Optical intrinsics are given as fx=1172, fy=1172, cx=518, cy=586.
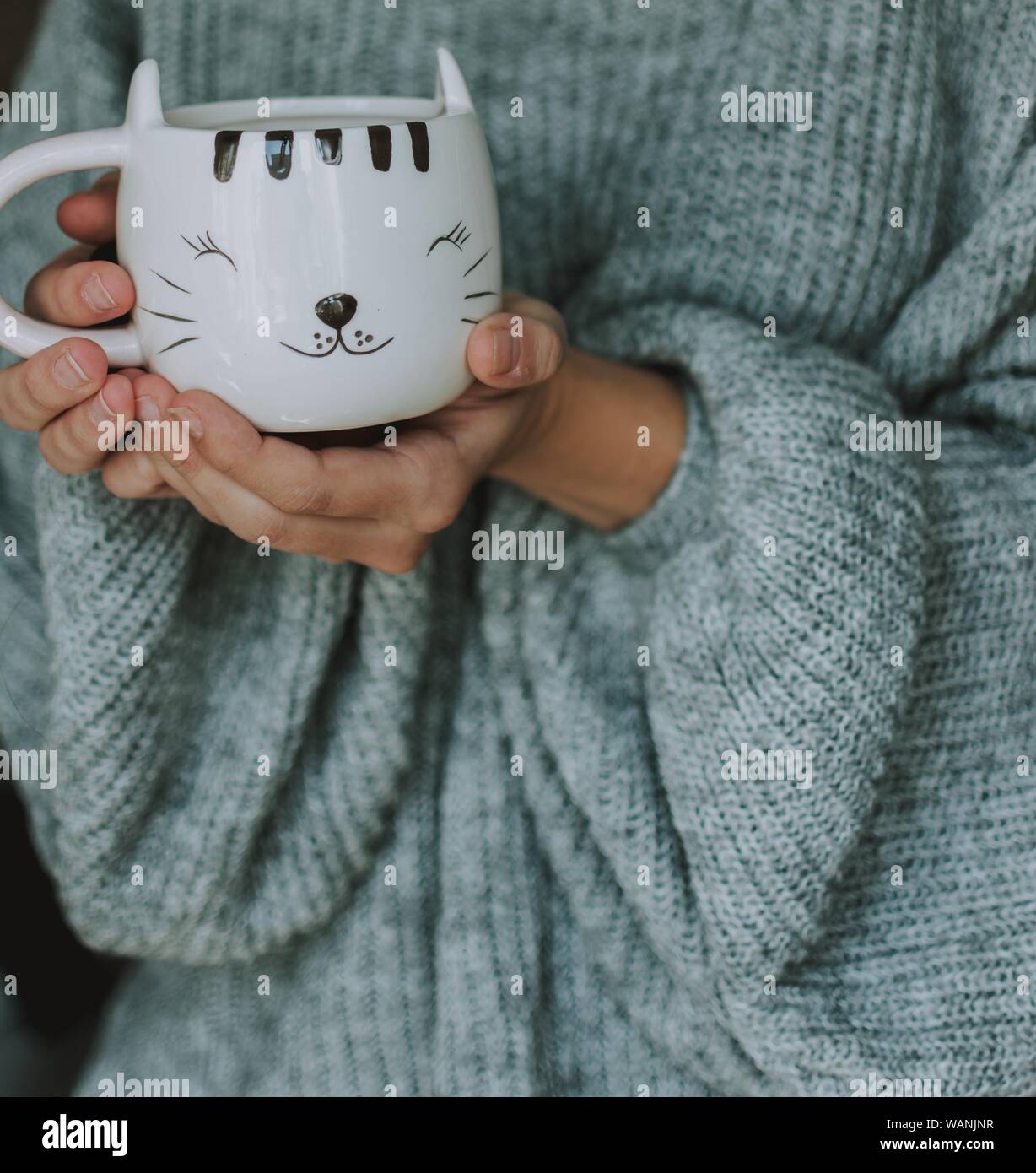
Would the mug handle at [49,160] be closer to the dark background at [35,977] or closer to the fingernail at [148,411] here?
the fingernail at [148,411]

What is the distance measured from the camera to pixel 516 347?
546 millimetres

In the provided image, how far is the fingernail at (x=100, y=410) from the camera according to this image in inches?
21.0

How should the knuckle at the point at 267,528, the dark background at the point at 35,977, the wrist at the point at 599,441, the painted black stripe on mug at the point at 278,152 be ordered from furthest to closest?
the dark background at the point at 35,977 < the wrist at the point at 599,441 < the knuckle at the point at 267,528 < the painted black stripe on mug at the point at 278,152

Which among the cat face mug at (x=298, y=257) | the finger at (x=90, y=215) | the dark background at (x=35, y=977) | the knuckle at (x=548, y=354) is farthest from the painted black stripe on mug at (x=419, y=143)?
the dark background at (x=35, y=977)

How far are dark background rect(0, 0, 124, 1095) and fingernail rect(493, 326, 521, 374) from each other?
58 centimetres

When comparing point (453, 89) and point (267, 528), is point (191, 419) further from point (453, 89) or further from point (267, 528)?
point (453, 89)

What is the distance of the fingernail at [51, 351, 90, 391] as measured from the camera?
1.73ft

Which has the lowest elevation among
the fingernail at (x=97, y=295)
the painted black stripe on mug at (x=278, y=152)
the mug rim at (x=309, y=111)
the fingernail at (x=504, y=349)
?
the fingernail at (x=504, y=349)

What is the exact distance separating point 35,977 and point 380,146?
2.46 ft

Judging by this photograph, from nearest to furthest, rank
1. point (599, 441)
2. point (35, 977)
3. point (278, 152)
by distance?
point (278, 152) → point (599, 441) → point (35, 977)

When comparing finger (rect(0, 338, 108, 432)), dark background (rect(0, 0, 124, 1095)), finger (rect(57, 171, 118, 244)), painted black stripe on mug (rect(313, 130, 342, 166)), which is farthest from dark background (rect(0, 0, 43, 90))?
painted black stripe on mug (rect(313, 130, 342, 166))

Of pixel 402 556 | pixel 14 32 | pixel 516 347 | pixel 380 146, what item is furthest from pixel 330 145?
pixel 14 32
